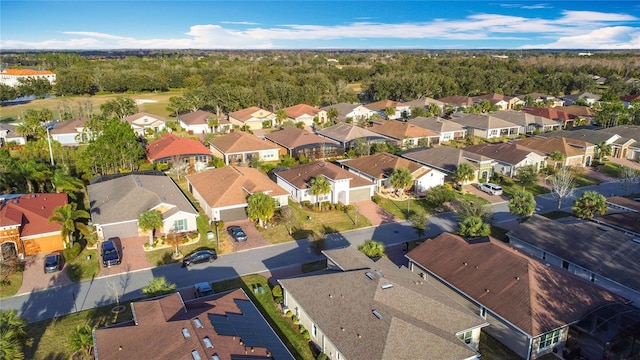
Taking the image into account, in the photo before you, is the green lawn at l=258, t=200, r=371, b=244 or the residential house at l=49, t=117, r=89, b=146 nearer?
the green lawn at l=258, t=200, r=371, b=244

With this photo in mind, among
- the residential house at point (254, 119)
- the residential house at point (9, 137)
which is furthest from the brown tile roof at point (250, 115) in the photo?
the residential house at point (9, 137)

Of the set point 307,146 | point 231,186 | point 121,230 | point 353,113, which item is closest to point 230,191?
point 231,186

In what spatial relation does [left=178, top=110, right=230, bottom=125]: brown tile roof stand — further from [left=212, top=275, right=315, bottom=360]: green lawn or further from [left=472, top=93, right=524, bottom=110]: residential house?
[left=472, top=93, right=524, bottom=110]: residential house

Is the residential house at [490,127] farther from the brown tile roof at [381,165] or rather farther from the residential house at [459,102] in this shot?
the brown tile roof at [381,165]

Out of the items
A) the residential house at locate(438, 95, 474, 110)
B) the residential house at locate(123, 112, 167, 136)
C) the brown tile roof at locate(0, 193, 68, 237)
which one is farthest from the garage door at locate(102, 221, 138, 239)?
the residential house at locate(438, 95, 474, 110)

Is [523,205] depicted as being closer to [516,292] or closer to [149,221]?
[516,292]
